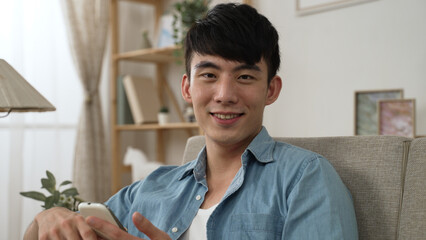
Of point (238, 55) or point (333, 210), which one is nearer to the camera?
point (333, 210)

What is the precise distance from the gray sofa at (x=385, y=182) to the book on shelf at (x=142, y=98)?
209cm

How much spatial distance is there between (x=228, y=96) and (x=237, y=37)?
0.15m

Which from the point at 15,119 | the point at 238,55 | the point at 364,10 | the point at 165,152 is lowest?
the point at 165,152

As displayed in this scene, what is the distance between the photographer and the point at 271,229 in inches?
40.3

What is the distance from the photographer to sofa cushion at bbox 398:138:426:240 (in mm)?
959

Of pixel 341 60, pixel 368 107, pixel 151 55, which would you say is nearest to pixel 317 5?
pixel 341 60

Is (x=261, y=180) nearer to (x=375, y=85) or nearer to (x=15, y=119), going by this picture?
(x=375, y=85)

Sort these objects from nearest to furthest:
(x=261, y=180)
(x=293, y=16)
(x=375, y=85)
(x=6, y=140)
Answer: (x=261, y=180) < (x=375, y=85) < (x=293, y=16) < (x=6, y=140)

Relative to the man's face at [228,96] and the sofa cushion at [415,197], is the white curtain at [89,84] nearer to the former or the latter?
the man's face at [228,96]

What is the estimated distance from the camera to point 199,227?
1.15m

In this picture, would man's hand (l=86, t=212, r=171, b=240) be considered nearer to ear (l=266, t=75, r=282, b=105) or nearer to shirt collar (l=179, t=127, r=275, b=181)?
shirt collar (l=179, t=127, r=275, b=181)

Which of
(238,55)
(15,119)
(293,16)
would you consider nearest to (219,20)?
(238,55)

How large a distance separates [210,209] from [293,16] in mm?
1613

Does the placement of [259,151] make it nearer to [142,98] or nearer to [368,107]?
[368,107]
